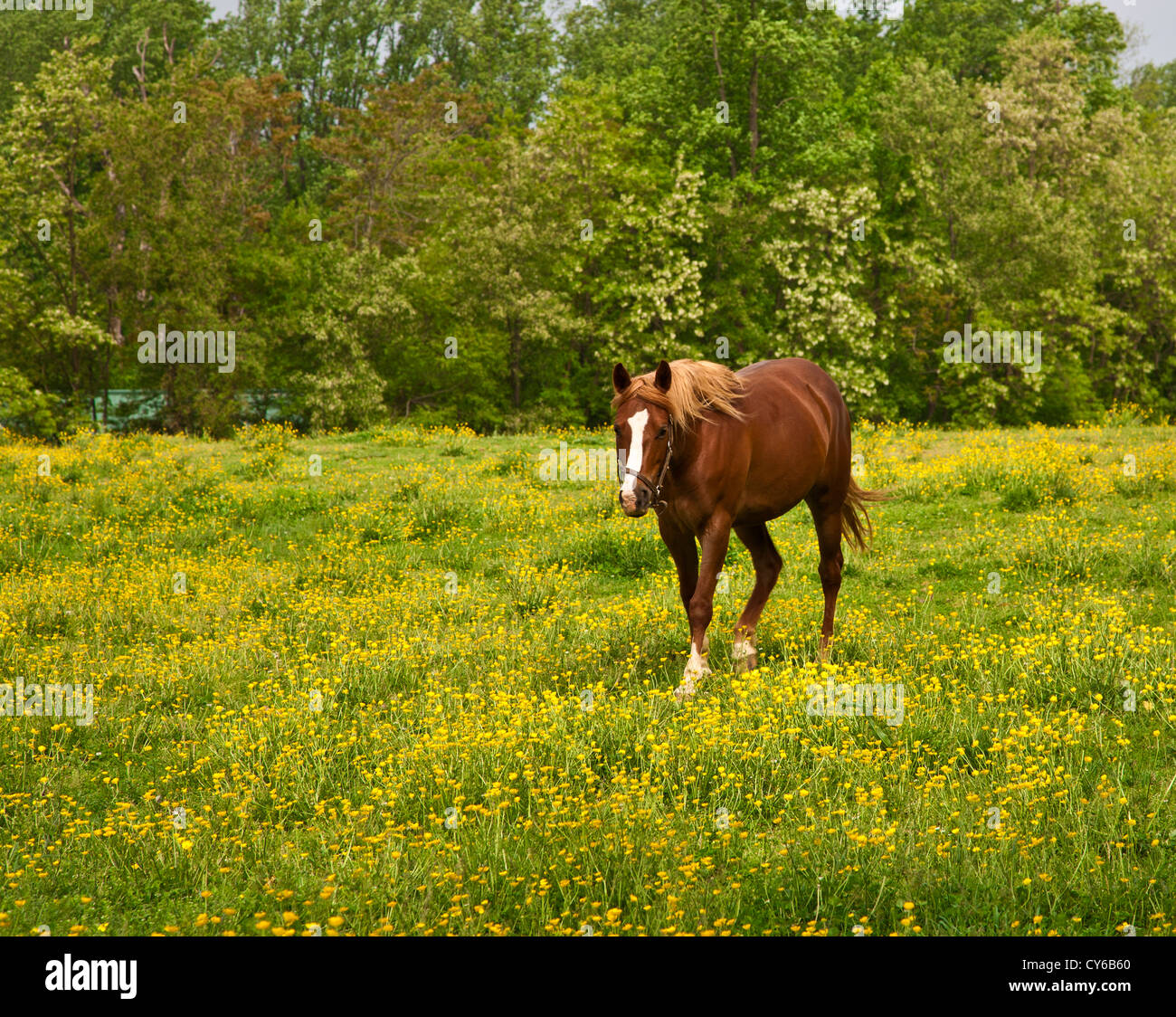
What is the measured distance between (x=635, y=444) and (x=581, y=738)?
2142 millimetres

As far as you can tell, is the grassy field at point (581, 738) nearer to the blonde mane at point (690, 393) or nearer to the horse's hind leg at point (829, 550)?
the horse's hind leg at point (829, 550)

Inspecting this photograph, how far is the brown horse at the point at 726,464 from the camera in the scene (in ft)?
24.3

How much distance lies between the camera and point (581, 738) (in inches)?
268

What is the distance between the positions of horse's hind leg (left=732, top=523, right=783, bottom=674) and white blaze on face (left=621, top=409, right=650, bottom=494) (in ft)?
6.69

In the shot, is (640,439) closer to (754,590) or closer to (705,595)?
(705,595)

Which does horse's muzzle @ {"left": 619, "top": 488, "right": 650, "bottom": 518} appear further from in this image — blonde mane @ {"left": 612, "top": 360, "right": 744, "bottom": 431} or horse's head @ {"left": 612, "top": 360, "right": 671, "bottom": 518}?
blonde mane @ {"left": 612, "top": 360, "right": 744, "bottom": 431}

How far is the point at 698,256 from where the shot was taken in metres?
38.2

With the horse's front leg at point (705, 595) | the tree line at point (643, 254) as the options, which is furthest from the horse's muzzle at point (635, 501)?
the tree line at point (643, 254)


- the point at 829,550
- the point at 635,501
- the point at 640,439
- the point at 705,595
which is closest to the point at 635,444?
the point at 640,439

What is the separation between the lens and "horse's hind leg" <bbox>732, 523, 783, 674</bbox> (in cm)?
836

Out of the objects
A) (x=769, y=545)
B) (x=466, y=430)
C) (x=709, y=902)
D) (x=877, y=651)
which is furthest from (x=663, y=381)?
(x=466, y=430)

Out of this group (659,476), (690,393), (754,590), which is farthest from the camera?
(754,590)

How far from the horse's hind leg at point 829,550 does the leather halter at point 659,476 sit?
7.42ft

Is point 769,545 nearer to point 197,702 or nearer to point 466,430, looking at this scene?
point 197,702
